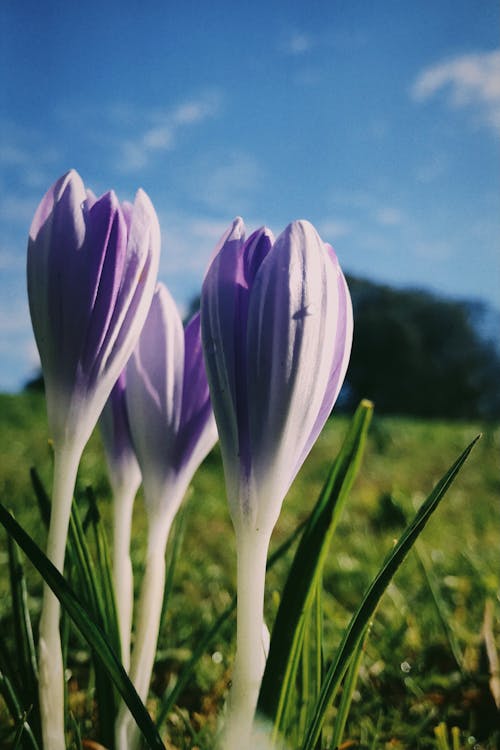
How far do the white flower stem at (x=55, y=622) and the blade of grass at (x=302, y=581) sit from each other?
0.45ft

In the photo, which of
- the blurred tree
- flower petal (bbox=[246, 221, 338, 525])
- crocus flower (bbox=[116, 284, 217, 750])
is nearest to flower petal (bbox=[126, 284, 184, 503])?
crocus flower (bbox=[116, 284, 217, 750])

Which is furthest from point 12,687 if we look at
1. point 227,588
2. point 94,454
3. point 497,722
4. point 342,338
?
point 94,454

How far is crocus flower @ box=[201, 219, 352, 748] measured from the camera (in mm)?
446

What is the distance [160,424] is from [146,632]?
0.15 m

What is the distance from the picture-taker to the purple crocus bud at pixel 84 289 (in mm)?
479

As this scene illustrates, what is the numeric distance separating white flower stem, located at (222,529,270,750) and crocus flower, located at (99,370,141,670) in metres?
0.13

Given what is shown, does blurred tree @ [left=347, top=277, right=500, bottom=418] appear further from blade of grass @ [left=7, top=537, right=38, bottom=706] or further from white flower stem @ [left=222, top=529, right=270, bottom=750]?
white flower stem @ [left=222, top=529, right=270, bottom=750]

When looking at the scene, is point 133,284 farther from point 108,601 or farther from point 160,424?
point 108,601

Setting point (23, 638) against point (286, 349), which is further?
point (23, 638)

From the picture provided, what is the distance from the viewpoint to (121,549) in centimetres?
57

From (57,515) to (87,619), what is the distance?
0.23 feet

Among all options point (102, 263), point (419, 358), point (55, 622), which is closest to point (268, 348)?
point (102, 263)

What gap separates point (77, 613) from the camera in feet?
1.48

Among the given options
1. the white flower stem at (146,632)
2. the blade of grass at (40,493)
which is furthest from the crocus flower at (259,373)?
the blade of grass at (40,493)
